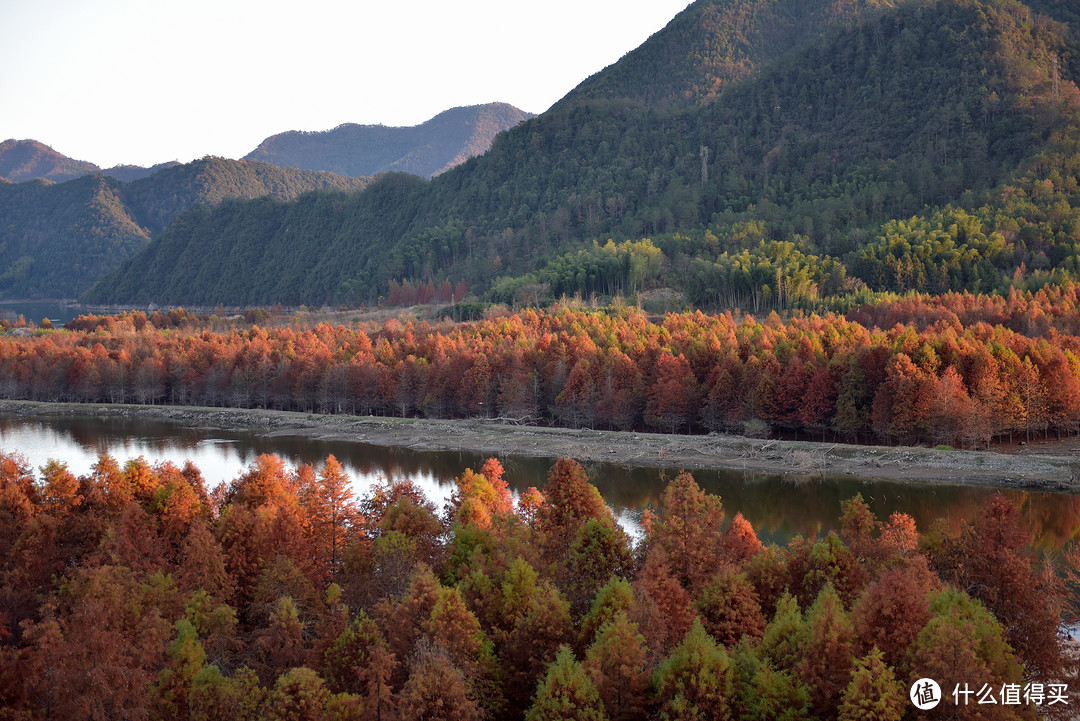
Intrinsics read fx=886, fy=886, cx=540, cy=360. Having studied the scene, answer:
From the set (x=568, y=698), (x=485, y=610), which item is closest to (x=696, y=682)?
(x=568, y=698)

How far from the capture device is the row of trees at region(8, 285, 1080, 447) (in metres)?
43.9

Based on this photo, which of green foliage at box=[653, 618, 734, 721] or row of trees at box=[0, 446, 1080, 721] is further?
row of trees at box=[0, 446, 1080, 721]

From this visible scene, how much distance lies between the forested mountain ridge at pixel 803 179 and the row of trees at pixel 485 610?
59.7 meters

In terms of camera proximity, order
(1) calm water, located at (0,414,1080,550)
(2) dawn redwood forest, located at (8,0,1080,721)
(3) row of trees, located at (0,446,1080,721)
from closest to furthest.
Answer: (3) row of trees, located at (0,446,1080,721), (2) dawn redwood forest, located at (8,0,1080,721), (1) calm water, located at (0,414,1080,550)

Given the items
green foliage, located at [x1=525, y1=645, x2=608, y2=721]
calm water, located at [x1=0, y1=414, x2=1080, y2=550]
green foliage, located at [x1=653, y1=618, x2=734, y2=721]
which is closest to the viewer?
green foliage, located at [x1=525, y1=645, x2=608, y2=721]

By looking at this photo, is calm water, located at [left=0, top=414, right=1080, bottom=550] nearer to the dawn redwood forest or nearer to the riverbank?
the riverbank

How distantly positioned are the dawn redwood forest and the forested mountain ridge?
0.51 meters

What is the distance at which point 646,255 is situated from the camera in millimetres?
97125

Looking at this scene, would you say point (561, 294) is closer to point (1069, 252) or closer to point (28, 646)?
point (1069, 252)

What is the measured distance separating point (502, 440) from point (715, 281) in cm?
3967

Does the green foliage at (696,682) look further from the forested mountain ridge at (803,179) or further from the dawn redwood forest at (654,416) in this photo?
the forested mountain ridge at (803,179)

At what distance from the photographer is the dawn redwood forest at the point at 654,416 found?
16594 mm

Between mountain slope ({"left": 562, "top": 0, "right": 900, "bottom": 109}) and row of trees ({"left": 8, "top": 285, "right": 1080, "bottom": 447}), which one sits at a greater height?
mountain slope ({"left": 562, "top": 0, "right": 900, "bottom": 109})

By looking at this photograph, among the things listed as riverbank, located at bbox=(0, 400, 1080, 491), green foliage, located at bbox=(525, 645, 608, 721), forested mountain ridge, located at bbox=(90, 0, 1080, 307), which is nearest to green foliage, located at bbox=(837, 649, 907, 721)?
green foliage, located at bbox=(525, 645, 608, 721)
